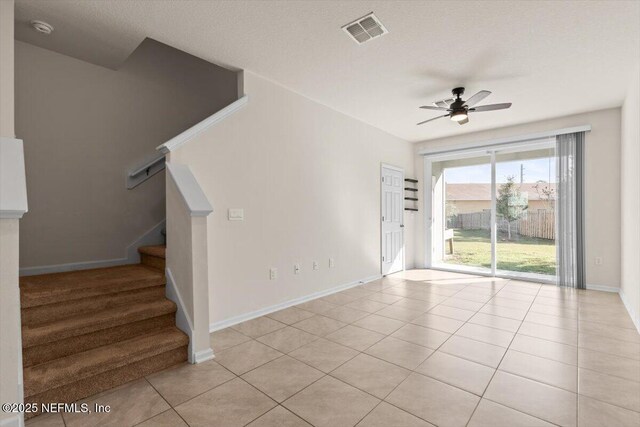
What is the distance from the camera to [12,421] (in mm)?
1580

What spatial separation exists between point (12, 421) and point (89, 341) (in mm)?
657

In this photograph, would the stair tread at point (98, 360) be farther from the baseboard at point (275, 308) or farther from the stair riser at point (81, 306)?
the baseboard at point (275, 308)

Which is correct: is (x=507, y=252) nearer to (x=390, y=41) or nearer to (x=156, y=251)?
(x=390, y=41)

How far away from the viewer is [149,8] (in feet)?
7.59

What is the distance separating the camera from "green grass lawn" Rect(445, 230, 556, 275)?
207 inches

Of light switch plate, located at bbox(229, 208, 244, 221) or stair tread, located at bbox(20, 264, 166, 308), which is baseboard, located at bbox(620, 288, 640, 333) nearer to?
light switch plate, located at bbox(229, 208, 244, 221)

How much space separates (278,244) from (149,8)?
8.39 ft

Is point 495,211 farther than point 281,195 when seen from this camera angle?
Yes

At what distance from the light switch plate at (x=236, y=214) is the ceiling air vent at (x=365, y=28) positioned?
2.04 m

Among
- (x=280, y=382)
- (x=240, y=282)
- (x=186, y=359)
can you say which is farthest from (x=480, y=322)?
(x=186, y=359)

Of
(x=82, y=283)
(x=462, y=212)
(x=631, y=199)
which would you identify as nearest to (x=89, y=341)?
(x=82, y=283)

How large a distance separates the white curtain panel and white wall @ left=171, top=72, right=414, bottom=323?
3005 millimetres

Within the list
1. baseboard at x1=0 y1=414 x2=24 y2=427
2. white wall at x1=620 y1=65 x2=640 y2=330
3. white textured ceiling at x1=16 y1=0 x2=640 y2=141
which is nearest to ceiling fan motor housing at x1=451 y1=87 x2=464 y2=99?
white textured ceiling at x1=16 y1=0 x2=640 y2=141

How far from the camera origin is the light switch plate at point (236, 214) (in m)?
3.27
